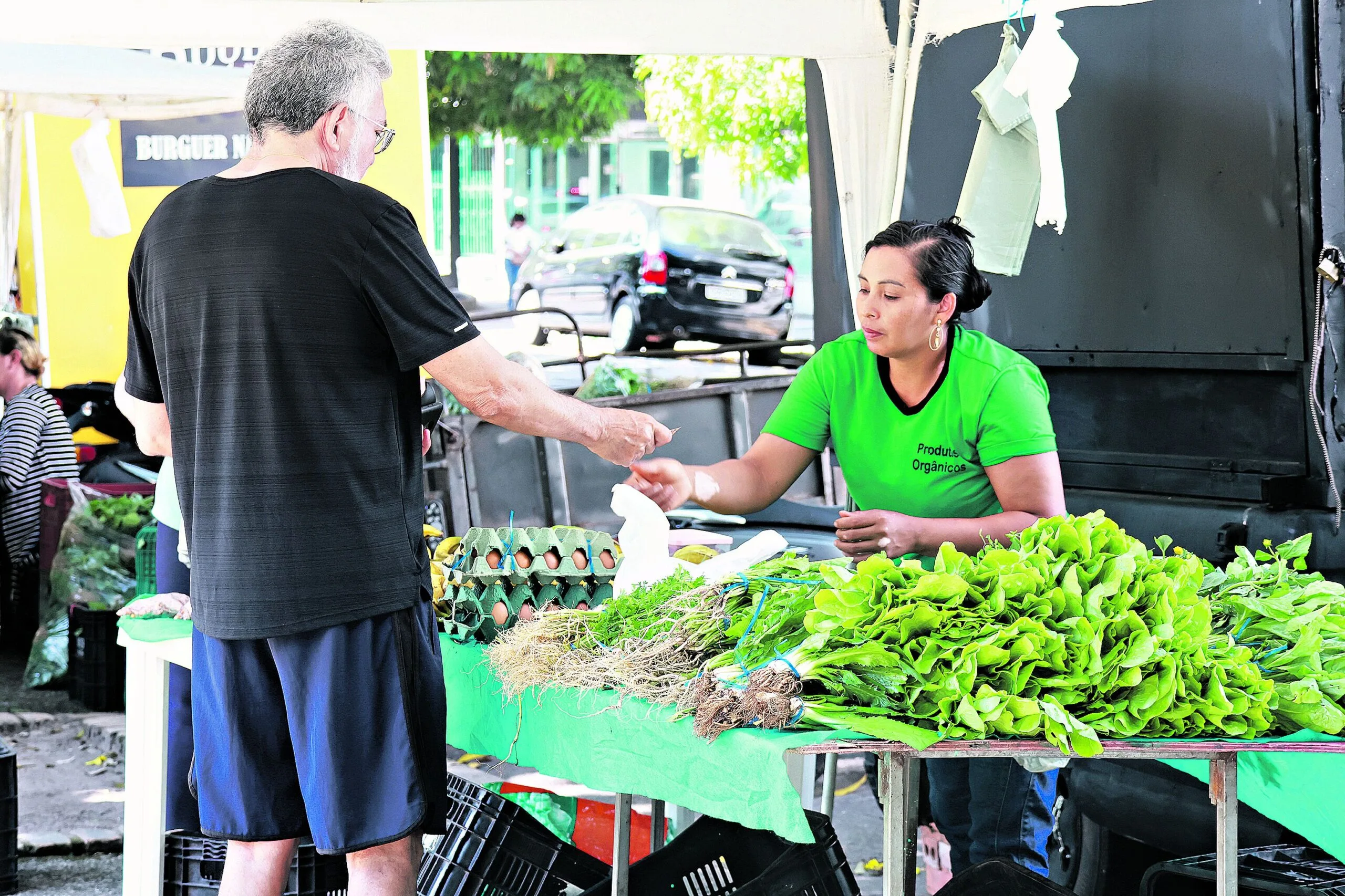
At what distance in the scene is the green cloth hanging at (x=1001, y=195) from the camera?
510 cm

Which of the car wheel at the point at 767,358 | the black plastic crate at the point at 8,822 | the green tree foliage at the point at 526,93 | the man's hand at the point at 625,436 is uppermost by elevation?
the green tree foliage at the point at 526,93

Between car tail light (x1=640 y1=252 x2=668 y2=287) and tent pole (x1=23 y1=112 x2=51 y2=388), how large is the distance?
6.74 m

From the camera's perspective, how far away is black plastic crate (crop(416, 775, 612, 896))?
3.25 m

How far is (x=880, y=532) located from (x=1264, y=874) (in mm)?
1077

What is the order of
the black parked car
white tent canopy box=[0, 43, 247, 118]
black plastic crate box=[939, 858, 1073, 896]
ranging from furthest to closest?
the black parked car, white tent canopy box=[0, 43, 247, 118], black plastic crate box=[939, 858, 1073, 896]

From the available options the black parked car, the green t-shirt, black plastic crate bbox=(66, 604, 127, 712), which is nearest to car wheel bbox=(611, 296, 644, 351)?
the black parked car

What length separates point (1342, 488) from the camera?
437cm

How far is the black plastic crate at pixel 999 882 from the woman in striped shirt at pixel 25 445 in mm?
6297

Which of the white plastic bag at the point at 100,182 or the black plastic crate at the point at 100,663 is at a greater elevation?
the white plastic bag at the point at 100,182

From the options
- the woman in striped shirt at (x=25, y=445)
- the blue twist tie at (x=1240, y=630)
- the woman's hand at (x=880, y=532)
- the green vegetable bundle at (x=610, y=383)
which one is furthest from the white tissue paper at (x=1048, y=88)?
the woman in striped shirt at (x=25, y=445)

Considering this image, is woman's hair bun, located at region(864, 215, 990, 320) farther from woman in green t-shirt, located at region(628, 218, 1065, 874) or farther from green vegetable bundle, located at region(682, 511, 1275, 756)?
green vegetable bundle, located at region(682, 511, 1275, 756)

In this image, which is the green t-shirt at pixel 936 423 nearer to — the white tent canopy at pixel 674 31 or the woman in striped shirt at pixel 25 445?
the white tent canopy at pixel 674 31

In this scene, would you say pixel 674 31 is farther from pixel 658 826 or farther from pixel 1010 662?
pixel 1010 662

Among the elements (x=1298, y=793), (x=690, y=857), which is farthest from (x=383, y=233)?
(x=1298, y=793)
